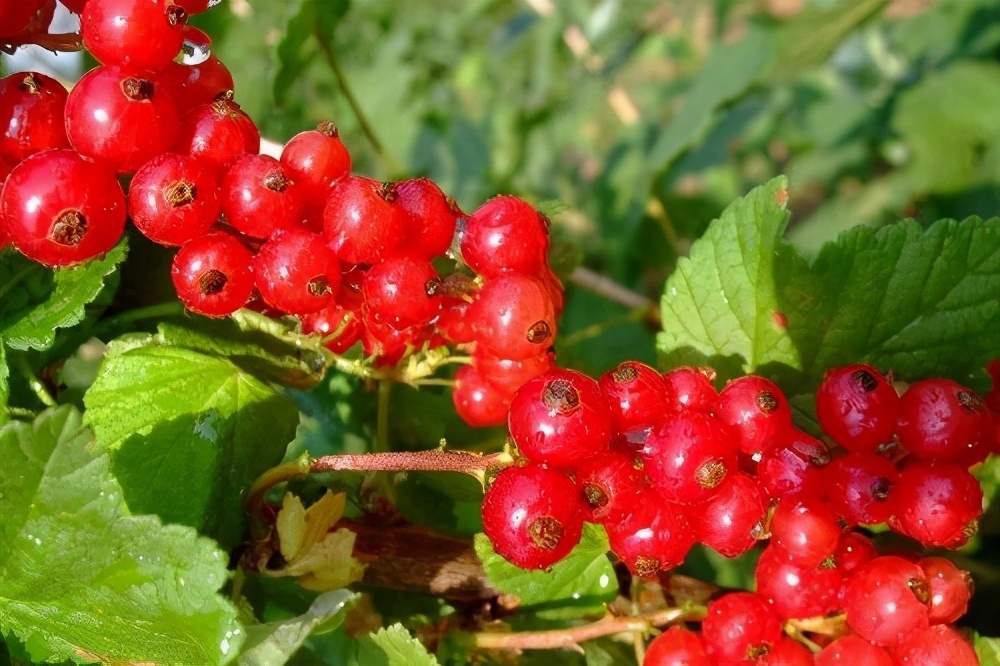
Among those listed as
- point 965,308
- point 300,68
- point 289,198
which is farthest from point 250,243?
point 300,68

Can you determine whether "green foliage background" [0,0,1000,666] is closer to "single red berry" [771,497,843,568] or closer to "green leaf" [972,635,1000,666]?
"green leaf" [972,635,1000,666]

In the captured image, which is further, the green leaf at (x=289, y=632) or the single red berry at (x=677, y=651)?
the single red berry at (x=677, y=651)

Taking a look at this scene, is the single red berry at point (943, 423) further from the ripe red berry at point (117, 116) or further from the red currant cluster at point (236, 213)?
the ripe red berry at point (117, 116)

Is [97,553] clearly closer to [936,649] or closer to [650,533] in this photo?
[650,533]

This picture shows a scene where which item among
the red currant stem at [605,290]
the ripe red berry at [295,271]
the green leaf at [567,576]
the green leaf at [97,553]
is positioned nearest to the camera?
the green leaf at [97,553]

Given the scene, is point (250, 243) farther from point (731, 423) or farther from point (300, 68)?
point (300, 68)

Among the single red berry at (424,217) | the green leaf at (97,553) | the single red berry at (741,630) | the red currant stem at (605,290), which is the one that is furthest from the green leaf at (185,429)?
the red currant stem at (605,290)

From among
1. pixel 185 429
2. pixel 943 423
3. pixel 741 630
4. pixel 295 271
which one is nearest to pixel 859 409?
pixel 943 423
